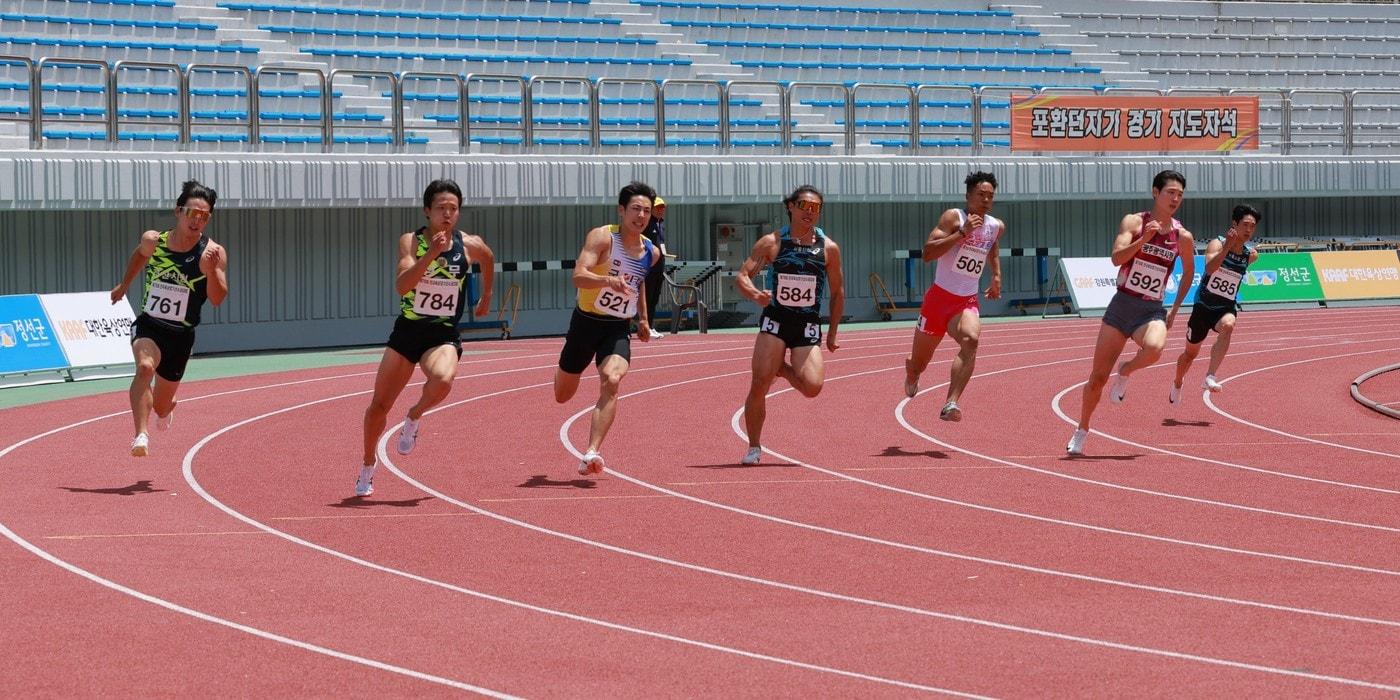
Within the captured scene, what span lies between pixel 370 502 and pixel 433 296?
1246mm

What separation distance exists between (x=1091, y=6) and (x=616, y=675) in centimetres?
3425

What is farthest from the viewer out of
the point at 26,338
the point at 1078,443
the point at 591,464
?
the point at 26,338

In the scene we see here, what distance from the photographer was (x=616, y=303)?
1132 centimetres

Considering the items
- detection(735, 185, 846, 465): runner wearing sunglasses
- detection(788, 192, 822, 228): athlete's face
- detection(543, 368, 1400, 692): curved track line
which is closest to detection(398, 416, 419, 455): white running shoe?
detection(543, 368, 1400, 692): curved track line

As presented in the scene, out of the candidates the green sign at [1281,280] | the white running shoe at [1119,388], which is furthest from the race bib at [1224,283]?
the green sign at [1281,280]

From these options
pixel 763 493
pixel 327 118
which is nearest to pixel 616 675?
pixel 763 493

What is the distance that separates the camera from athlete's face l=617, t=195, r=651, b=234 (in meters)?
11.2

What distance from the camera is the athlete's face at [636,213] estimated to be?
1117cm

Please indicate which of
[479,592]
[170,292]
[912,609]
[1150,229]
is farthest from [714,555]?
[1150,229]

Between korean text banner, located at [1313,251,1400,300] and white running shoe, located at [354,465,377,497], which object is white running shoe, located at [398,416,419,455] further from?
korean text banner, located at [1313,251,1400,300]

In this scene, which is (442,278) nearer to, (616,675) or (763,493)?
(763,493)

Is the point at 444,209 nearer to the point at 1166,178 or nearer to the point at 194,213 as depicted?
the point at 194,213

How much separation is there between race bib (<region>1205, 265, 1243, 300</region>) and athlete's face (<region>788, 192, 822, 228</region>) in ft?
18.8

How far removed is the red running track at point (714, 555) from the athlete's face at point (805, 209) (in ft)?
5.36
